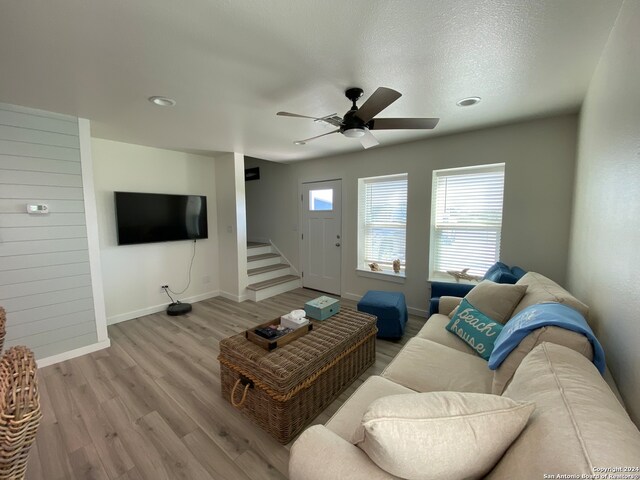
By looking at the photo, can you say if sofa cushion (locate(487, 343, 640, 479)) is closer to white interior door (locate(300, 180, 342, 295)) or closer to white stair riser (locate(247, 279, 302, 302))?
white interior door (locate(300, 180, 342, 295))

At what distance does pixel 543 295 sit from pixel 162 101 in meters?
3.19

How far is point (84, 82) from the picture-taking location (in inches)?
74.0

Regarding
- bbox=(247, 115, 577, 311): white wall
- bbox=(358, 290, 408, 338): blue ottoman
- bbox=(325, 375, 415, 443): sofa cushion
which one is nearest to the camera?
bbox=(325, 375, 415, 443): sofa cushion

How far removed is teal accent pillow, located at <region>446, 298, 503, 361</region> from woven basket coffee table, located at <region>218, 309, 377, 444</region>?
0.75 m

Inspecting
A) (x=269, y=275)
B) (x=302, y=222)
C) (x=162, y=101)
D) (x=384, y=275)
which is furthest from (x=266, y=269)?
(x=162, y=101)

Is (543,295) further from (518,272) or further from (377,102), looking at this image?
(377,102)

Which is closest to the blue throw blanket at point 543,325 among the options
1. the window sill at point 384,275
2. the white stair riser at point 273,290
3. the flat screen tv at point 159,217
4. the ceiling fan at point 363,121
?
the ceiling fan at point 363,121

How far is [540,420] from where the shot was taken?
746 millimetres

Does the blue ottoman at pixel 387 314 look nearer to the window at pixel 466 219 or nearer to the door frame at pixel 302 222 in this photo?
the window at pixel 466 219

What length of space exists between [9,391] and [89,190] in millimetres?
2660

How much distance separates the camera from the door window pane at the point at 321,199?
175 inches

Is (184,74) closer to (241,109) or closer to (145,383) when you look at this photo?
(241,109)

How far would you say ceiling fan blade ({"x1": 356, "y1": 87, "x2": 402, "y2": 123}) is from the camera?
1.51 metres

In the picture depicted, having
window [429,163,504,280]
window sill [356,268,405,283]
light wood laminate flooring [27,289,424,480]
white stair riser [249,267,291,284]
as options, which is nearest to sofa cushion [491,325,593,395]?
light wood laminate flooring [27,289,424,480]
